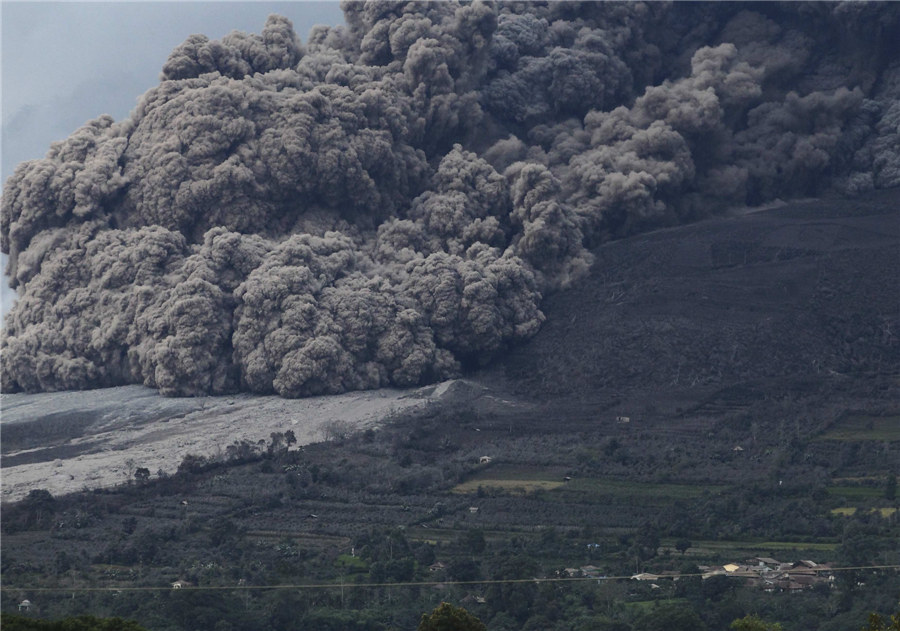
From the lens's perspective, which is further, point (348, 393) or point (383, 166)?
point (383, 166)

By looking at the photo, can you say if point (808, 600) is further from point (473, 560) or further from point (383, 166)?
point (383, 166)

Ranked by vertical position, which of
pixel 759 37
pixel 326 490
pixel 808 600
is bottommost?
pixel 808 600

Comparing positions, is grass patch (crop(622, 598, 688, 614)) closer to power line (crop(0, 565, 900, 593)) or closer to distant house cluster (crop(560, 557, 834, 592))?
distant house cluster (crop(560, 557, 834, 592))

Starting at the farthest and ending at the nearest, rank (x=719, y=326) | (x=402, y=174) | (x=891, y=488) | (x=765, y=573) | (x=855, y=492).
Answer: (x=402, y=174), (x=719, y=326), (x=855, y=492), (x=891, y=488), (x=765, y=573)

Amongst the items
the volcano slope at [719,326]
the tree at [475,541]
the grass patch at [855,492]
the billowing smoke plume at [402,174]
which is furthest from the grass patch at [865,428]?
the tree at [475,541]

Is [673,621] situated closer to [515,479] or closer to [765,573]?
[765,573]

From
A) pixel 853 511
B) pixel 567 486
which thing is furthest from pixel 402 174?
pixel 853 511

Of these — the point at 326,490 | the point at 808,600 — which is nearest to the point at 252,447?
the point at 326,490
